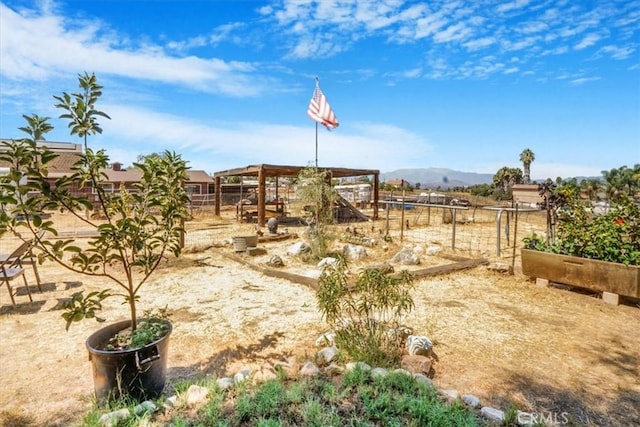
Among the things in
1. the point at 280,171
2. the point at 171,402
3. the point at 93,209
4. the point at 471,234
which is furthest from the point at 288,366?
the point at 280,171

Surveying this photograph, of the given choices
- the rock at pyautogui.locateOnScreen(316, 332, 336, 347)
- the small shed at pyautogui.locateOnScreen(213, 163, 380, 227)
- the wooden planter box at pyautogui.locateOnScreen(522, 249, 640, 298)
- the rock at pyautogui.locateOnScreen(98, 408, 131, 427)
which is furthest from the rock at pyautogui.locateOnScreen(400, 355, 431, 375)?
the small shed at pyautogui.locateOnScreen(213, 163, 380, 227)

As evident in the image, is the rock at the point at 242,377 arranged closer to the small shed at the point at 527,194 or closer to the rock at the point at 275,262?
the rock at the point at 275,262

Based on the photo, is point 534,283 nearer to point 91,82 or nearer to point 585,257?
point 585,257

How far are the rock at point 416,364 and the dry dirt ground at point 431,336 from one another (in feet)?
0.62

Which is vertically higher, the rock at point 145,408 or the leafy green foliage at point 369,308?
the leafy green foliage at point 369,308

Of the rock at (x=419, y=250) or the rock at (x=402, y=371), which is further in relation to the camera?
the rock at (x=419, y=250)

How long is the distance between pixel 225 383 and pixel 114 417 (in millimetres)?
800

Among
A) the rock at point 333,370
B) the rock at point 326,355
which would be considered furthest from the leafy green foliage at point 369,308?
the rock at point 333,370

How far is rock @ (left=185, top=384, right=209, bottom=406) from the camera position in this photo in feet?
8.75

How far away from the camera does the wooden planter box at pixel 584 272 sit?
509cm

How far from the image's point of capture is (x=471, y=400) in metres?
2.65

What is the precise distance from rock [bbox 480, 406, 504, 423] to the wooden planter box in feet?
13.5

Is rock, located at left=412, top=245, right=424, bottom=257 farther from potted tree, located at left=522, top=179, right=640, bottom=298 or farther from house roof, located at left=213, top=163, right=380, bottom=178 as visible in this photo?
house roof, located at left=213, top=163, right=380, bottom=178

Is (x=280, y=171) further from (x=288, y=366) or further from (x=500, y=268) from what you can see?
(x=288, y=366)
